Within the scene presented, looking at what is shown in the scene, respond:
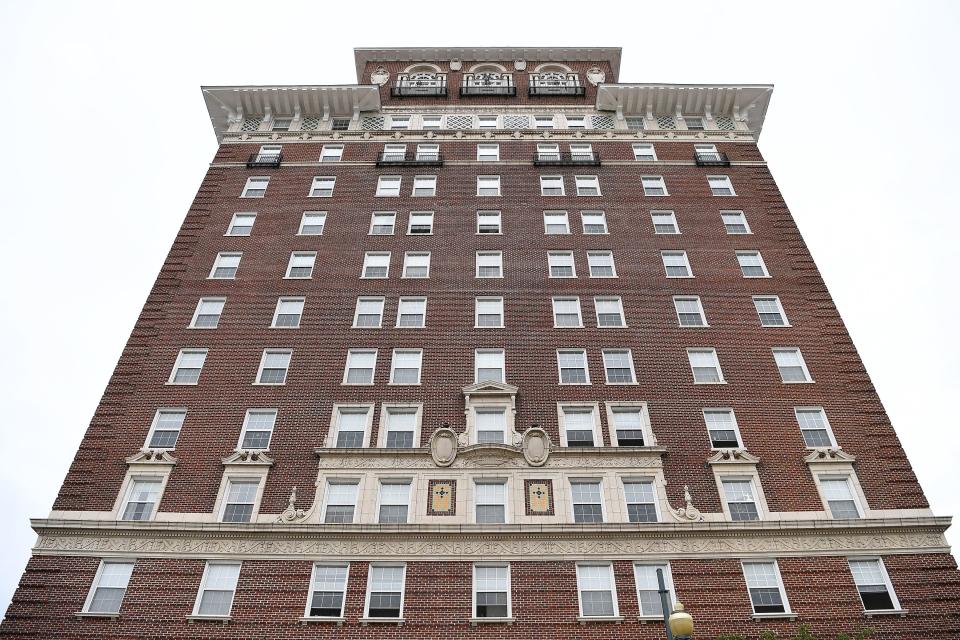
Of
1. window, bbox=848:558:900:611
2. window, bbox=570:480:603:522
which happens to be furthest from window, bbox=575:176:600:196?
window, bbox=848:558:900:611

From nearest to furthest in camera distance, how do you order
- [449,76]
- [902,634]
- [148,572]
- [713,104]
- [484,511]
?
[902,634] < [148,572] < [484,511] < [713,104] < [449,76]

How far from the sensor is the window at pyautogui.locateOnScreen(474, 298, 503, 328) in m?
36.3

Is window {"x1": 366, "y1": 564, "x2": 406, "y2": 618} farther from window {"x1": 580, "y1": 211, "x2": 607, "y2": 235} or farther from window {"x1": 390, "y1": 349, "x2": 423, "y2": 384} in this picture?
window {"x1": 580, "y1": 211, "x2": 607, "y2": 235}

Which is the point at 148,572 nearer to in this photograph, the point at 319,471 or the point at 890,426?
the point at 319,471

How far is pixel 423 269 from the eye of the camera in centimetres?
3897

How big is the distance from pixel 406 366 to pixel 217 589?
39.5ft

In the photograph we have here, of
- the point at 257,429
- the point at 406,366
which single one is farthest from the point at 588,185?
the point at 257,429

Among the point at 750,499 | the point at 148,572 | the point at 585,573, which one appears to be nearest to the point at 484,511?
the point at 585,573

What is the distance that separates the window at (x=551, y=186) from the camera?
43.5m

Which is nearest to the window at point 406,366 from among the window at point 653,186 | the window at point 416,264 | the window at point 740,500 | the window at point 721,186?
the window at point 416,264

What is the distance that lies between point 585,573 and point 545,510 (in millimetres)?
2813

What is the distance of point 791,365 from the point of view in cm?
3453

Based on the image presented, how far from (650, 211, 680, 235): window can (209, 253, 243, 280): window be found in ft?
72.6

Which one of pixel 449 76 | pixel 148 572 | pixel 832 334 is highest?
pixel 449 76
